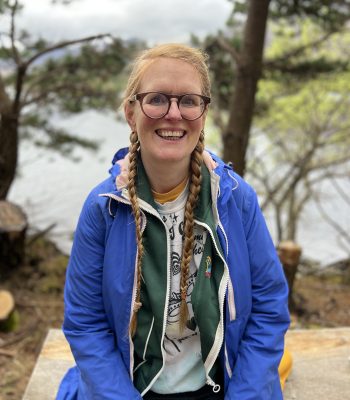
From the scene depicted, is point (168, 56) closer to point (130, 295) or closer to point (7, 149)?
point (130, 295)

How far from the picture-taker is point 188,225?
1.51 metres

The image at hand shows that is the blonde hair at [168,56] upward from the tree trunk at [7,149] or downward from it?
upward

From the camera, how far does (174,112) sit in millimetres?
1413

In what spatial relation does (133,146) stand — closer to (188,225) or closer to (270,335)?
(188,225)

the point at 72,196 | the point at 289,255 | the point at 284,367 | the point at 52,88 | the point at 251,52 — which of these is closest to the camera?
the point at 284,367

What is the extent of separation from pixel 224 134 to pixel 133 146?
3218 millimetres

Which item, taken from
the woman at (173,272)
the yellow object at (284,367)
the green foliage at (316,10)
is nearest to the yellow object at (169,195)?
the woman at (173,272)

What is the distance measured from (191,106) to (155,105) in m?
0.12

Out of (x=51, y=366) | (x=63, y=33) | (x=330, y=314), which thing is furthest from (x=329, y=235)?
(x=51, y=366)

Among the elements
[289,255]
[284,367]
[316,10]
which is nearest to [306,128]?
[316,10]

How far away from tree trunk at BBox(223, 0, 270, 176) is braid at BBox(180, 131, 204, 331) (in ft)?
9.98

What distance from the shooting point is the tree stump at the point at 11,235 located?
4.71 metres

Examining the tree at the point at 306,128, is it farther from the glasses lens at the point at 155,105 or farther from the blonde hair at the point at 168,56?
the glasses lens at the point at 155,105

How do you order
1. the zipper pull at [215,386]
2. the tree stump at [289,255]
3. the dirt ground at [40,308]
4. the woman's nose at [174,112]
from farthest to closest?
the tree stump at [289,255] → the dirt ground at [40,308] → the zipper pull at [215,386] → the woman's nose at [174,112]
